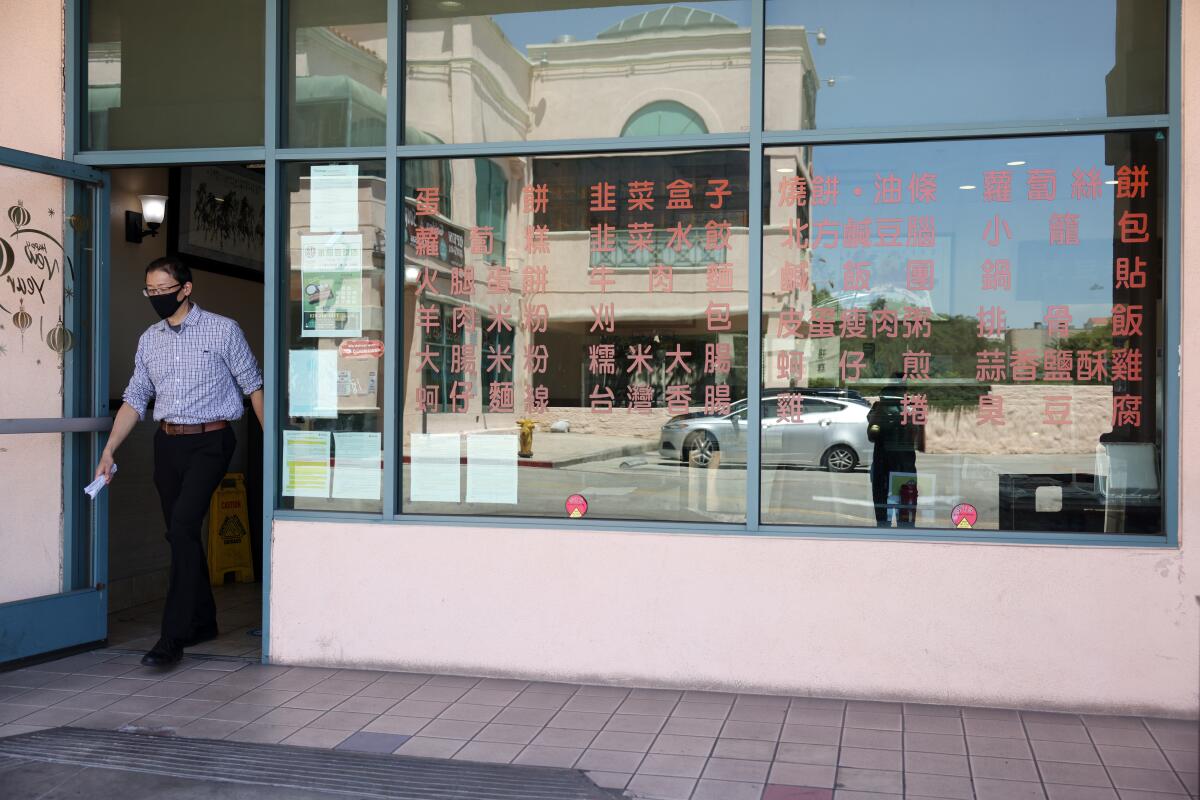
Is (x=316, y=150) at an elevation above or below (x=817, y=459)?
above

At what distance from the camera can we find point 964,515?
4809 mm

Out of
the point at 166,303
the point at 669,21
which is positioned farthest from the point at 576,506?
the point at 669,21

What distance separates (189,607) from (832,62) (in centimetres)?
397

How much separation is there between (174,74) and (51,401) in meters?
1.77

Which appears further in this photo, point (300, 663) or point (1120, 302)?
point (300, 663)

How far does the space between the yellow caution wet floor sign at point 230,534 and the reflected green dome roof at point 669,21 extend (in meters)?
3.94

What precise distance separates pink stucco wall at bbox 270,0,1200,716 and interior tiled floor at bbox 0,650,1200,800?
12 centimetres

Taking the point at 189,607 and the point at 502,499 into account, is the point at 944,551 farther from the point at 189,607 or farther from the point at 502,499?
the point at 189,607

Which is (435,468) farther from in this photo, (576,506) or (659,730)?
(659,730)

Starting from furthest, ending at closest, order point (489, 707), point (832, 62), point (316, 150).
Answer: point (316, 150) < point (832, 62) < point (489, 707)

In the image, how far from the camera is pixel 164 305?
521 centimetres

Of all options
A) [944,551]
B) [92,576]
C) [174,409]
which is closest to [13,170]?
[174,409]

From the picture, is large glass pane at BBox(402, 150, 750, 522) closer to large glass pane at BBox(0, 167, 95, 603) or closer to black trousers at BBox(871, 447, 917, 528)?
black trousers at BBox(871, 447, 917, 528)

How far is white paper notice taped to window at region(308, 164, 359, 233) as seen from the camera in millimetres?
5340
